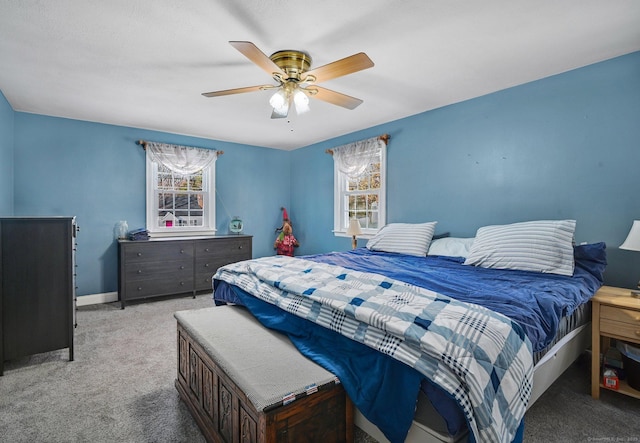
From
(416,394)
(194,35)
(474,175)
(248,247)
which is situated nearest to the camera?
(416,394)

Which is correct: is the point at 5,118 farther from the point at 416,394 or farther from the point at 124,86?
the point at 416,394

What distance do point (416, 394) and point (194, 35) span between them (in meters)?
2.34

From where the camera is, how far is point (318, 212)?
5168mm

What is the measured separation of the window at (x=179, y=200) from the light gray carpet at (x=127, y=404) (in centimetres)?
207

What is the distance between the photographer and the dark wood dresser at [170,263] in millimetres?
3855

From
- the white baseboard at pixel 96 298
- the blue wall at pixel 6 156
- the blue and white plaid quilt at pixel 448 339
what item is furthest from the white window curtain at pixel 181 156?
the blue and white plaid quilt at pixel 448 339

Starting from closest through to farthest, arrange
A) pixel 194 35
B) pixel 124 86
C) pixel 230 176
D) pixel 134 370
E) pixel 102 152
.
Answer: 1. pixel 194 35
2. pixel 134 370
3. pixel 124 86
4. pixel 102 152
5. pixel 230 176

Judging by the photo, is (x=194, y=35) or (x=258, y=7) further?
(x=194, y=35)

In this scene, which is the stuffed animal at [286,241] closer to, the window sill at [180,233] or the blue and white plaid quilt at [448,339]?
the window sill at [180,233]

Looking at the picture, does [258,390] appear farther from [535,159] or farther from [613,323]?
[535,159]

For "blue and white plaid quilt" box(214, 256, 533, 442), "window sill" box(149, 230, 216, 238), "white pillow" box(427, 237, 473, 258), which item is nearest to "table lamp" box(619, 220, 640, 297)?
"white pillow" box(427, 237, 473, 258)

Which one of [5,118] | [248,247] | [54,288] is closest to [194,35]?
[54,288]

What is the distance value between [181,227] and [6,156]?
199cm

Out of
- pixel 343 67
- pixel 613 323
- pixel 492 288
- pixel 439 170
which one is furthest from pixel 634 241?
pixel 343 67
